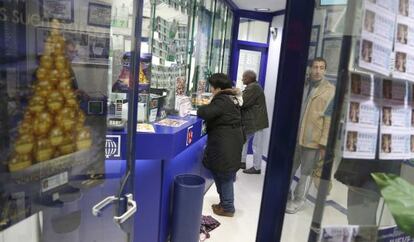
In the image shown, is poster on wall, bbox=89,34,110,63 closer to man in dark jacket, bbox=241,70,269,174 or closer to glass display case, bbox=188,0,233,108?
glass display case, bbox=188,0,233,108

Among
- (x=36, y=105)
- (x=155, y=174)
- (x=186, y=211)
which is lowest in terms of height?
(x=186, y=211)

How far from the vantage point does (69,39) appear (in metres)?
1.17

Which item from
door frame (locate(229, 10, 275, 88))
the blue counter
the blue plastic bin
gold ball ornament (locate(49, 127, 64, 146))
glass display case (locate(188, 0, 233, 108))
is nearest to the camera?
gold ball ornament (locate(49, 127, 64, 146))

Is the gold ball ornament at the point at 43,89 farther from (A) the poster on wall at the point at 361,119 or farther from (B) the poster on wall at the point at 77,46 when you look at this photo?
(A) the poster on wall at the point at 361,119

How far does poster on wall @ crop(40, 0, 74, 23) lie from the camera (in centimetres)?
105

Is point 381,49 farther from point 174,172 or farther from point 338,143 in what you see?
point 174,172

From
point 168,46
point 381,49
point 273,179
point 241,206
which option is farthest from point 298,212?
point 241,206

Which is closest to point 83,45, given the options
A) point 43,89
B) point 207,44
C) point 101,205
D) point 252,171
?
point 43,89

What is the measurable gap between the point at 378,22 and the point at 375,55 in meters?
0.10

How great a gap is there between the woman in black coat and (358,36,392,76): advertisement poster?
2.16 metres

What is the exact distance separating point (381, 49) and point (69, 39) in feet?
3.46

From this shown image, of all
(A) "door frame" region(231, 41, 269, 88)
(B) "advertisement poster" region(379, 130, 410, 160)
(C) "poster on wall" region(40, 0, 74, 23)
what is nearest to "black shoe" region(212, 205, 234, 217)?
(B) "advertisement poster" region(379, 130, 410, 160)

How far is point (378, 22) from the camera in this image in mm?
935

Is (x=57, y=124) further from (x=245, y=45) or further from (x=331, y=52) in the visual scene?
(x=245, y=45)
